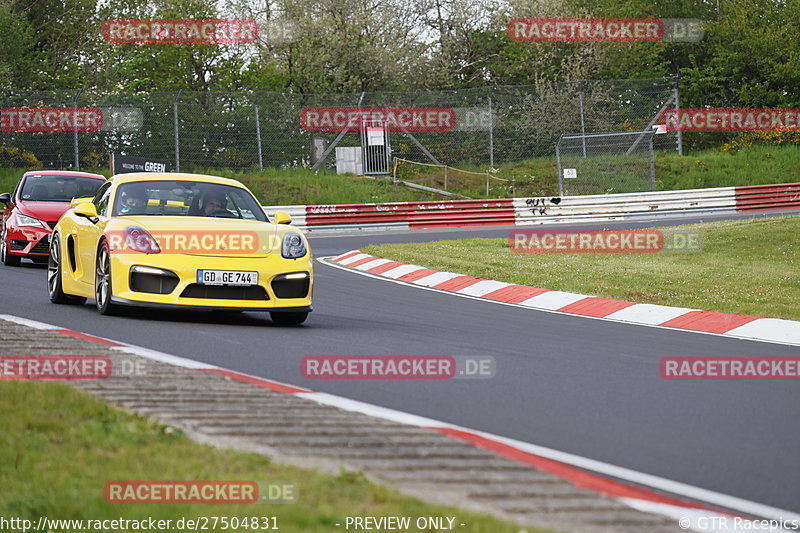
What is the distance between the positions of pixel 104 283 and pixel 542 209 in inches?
947

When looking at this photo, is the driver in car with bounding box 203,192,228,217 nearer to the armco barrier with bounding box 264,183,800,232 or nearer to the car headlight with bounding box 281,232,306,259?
the car headlight with bounding box 281,232,306,259

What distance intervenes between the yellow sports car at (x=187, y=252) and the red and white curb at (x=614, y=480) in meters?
3.65

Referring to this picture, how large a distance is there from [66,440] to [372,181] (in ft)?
101

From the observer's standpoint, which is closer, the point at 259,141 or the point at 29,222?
the point at 29,222

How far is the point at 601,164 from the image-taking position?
113 ft

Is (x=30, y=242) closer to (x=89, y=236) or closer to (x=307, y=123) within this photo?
(x=89, y=236)

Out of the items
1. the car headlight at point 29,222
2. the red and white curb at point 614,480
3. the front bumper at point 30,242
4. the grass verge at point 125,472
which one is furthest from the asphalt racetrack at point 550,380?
the car headlight at point 29,222

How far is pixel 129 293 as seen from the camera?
934 centimetres

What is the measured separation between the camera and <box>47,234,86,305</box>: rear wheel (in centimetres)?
1107

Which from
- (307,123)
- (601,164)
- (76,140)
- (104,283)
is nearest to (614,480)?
(104,283)

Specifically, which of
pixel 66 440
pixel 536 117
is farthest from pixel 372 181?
pixel 66 440

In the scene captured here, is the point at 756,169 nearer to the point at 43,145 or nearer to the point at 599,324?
the point at 43,145

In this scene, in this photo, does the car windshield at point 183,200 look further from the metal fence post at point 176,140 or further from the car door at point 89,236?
the metal fence post at point 176,140

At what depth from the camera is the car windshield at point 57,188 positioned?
1777 centimetres
